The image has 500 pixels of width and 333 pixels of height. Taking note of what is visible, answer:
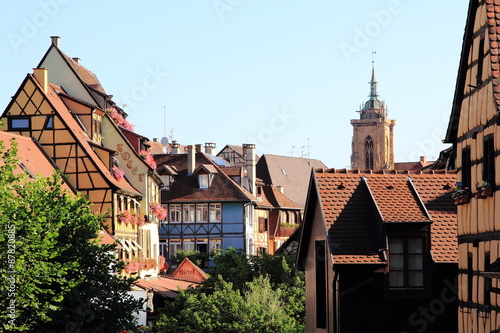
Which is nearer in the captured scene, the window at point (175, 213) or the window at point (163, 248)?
the window at point (175, 213)

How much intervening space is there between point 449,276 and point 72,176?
21732 millimetres

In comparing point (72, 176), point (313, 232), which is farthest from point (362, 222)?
point (72, 176)

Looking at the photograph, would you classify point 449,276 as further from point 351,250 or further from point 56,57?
point 56,57

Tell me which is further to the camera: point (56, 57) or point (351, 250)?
point (56, 57)

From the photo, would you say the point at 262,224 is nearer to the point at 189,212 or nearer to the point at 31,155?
the point at 189,212

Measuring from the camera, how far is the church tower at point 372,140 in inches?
6929

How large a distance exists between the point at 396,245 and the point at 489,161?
13.4 feet

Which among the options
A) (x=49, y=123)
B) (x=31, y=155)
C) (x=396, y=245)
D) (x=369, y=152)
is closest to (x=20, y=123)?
(x=49, y=123)

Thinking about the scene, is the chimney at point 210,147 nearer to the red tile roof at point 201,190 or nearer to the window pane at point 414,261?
the red tile roof at point 201,190

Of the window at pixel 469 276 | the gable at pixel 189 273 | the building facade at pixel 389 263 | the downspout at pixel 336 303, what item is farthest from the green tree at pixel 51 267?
the gable at pixel 189 273

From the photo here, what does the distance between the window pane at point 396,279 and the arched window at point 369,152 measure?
15295 centimetres

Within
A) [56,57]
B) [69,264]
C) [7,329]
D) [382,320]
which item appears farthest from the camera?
[56,57]

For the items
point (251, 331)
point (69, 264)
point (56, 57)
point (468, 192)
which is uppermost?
point (56, 57)

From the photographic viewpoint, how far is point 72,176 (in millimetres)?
41031
